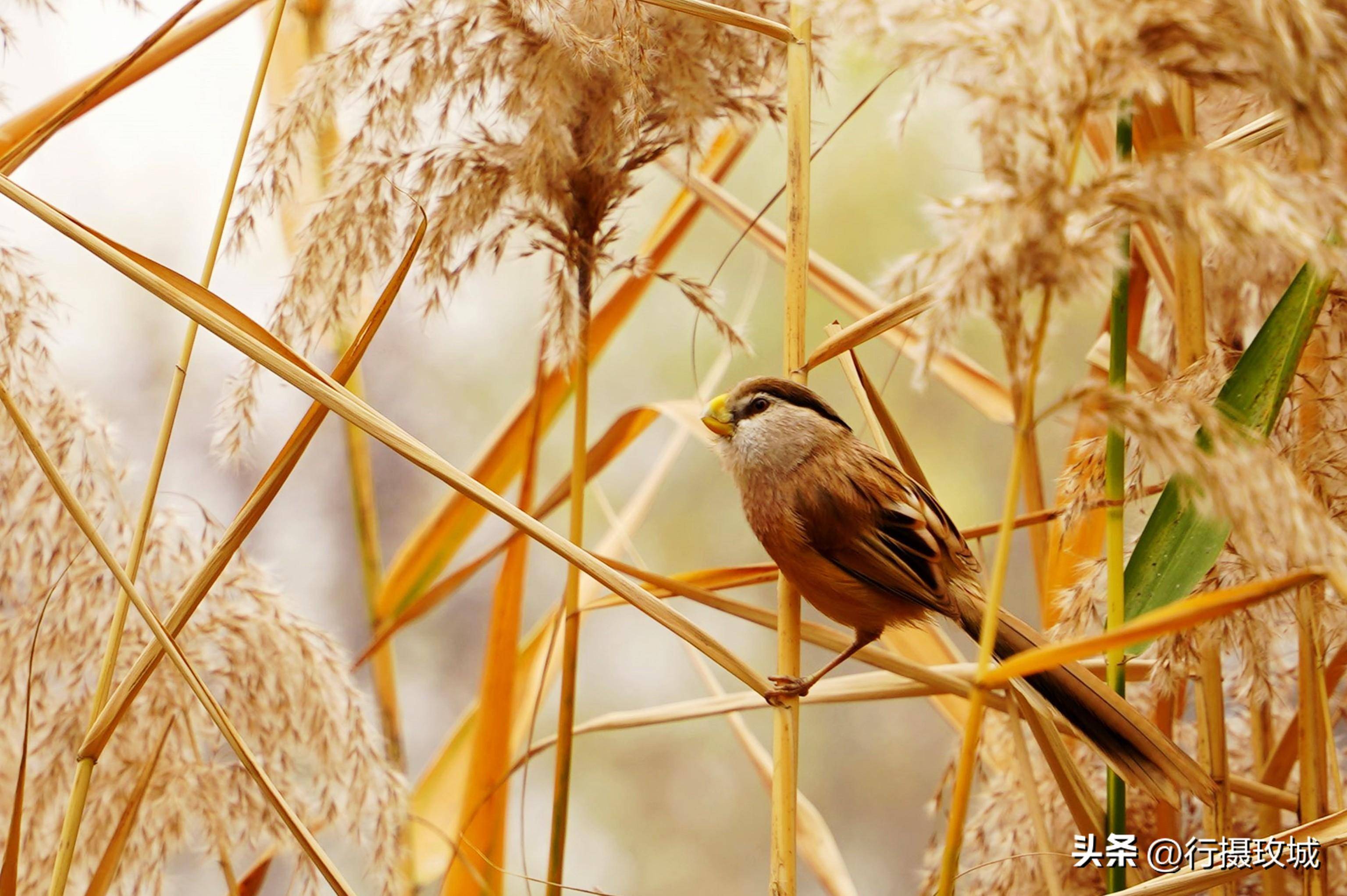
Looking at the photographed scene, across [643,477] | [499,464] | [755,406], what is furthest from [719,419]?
[643,477]

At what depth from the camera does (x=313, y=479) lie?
2.28m

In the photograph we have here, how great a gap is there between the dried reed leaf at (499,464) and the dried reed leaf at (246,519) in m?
0.51

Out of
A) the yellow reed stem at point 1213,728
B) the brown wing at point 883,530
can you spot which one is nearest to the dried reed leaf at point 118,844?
the brown wing at point 883,530

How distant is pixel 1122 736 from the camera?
0.74m

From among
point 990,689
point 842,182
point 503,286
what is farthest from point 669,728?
point 990,689

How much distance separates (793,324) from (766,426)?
0.19 meters

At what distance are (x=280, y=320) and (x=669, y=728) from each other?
1.75 meters

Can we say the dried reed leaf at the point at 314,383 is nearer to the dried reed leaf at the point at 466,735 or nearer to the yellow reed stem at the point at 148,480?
the yellow reed stem at the point at 148,480

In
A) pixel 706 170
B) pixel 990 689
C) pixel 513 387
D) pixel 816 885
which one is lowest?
pixel 990 689

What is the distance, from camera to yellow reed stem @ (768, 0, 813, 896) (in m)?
0.70

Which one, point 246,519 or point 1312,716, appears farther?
point 1312,716

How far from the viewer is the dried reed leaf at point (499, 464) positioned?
1.22 m

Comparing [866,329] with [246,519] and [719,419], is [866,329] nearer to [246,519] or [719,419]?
[719,419]

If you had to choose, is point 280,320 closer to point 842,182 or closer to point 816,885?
point 816,885
